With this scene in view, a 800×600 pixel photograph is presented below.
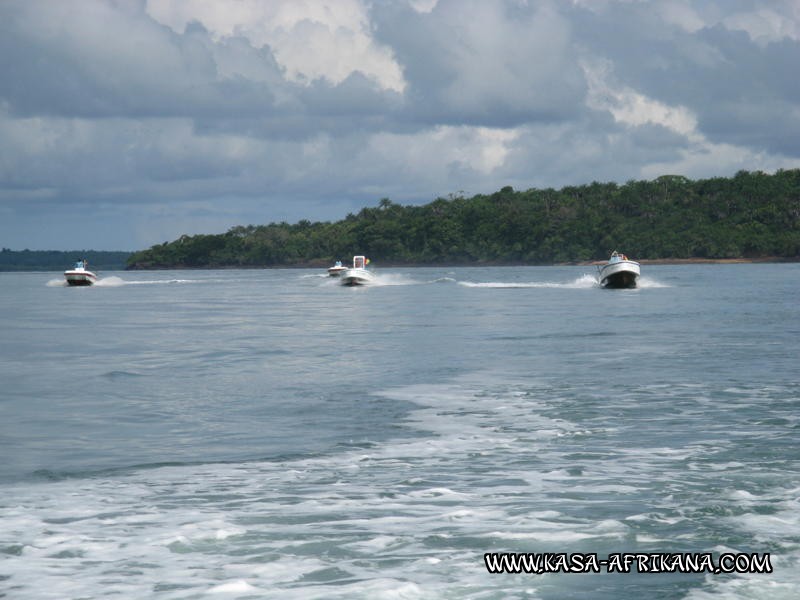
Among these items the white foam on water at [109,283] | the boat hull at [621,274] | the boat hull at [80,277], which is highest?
the boat hull at [621,274]

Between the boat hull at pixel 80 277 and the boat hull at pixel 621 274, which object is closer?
the boat hull at pixel 621 274

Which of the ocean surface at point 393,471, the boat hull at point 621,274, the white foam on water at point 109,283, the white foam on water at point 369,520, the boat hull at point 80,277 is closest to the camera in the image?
the white foam on water at point 369,520

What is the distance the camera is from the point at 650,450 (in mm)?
13383

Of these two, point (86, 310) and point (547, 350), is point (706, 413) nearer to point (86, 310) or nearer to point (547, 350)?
point (547, 350)

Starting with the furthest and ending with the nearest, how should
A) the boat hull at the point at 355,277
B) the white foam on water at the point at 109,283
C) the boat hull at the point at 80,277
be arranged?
the white foam on water at the point at 109,283
the boat hull at the point at 80,277
the boat hull at the point at 355,277

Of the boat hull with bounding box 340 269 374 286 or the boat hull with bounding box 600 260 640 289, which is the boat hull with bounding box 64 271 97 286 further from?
the boat hull with bounding box 600 260 640 289

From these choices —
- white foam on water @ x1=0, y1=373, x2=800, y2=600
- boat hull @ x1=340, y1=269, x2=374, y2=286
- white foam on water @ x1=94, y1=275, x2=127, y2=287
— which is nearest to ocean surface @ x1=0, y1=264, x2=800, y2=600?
white foam on water @ x1=0, y1=373, x2=800, y2=600

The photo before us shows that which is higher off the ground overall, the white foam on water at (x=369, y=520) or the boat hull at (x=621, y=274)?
the boat hull at (x=621, y=274)

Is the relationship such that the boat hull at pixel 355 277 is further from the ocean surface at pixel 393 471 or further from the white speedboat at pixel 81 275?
the ocean surface at pixel 393 471

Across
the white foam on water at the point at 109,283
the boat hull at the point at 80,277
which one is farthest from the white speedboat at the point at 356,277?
the white foam on water at the point at 109,283

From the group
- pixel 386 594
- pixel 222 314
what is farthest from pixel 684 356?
pixel 222 314

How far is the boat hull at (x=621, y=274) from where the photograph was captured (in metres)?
74.1

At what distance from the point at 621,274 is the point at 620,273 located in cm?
13

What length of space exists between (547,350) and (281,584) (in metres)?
21.6
